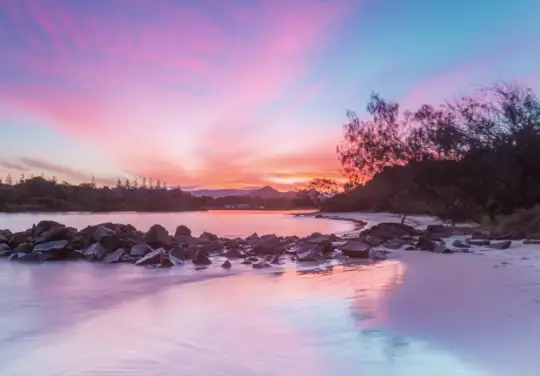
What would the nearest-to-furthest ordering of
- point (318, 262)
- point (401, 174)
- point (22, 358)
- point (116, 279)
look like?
1. point (22, 358)
2. point (116, 279)
3. point (318, 262)
4. point (401, 174)

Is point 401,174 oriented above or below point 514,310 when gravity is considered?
above

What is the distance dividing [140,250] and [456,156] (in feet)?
56.2

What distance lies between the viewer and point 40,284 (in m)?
7.57

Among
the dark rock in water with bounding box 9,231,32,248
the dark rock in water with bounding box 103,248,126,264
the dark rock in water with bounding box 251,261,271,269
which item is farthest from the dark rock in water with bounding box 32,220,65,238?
the dark rock in water with bounding box 251,261,271,269

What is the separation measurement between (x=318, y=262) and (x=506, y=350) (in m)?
6.29

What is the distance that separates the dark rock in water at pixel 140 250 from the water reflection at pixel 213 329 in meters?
3.17

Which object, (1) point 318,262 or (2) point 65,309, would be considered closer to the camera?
(2) point 65,309

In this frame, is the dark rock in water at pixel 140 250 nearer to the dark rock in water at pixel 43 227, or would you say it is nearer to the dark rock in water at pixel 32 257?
the dark rock in water at pixel 32 257

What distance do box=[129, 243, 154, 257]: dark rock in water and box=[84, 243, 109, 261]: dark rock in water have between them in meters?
0.62

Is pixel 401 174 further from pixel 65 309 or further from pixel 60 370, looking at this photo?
pixel 60 370

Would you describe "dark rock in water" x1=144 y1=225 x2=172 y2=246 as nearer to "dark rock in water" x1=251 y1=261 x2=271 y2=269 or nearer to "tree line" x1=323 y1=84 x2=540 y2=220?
"dark rock in water" x1=251 y1=261 x2=271 y2=269

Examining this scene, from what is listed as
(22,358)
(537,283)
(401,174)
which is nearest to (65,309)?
(22,358)

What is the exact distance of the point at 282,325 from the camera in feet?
14.2

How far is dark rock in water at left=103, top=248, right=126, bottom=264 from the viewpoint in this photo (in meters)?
10.5
